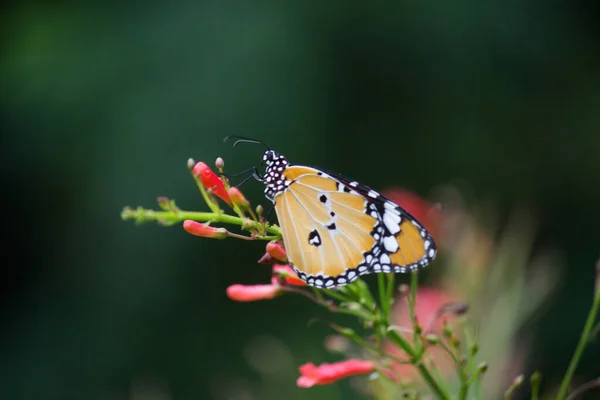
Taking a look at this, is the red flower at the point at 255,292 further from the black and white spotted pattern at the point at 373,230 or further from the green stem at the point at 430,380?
the green stem at the point at 430,380

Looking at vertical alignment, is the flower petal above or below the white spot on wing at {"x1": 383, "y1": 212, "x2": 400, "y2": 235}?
below

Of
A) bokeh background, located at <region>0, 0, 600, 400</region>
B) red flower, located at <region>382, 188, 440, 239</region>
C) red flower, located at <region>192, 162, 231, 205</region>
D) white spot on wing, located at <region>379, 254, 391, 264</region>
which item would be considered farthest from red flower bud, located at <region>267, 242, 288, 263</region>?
bokeh background, located at <region>0, 0, 600, 400</region>

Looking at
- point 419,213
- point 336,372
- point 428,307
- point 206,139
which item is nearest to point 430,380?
point 336,372

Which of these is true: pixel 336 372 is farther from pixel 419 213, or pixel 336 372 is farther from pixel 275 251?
pixel 419 213

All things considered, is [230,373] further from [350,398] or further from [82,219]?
[82,219]

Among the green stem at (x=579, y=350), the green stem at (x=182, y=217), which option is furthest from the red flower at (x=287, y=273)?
the green stem at (x=579, y=350)

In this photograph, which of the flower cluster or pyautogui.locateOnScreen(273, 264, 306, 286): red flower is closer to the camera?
the flower cluster

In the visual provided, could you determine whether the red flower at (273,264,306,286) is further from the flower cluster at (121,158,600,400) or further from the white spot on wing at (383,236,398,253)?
the white spot on wing at (383,236,398,253)
